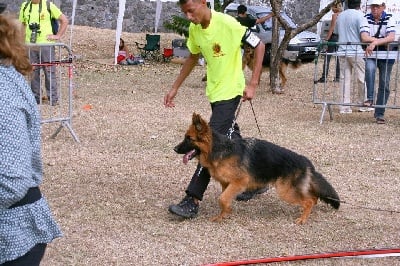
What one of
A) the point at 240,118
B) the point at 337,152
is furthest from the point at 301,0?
the point at 337,152

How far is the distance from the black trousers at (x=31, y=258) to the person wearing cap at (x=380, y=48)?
28.2 feet

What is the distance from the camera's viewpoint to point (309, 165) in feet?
19.2

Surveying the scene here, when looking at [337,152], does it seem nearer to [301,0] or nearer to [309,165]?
[309,165]

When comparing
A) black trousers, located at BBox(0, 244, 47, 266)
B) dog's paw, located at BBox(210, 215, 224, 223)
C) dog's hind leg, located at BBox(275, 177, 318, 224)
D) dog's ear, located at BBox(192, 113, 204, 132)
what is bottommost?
dog's paw, located at BBox(210, 215, 224, 223)

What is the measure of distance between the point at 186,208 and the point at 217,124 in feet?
2.53

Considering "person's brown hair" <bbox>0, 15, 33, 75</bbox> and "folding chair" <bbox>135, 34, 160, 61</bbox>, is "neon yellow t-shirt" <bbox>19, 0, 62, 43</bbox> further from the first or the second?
"folding chair" <bbox>135, 34, 160, 61</bbox>

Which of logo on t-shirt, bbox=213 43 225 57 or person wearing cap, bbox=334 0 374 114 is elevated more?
logo on t-shirt, bbox=213 43 225 57

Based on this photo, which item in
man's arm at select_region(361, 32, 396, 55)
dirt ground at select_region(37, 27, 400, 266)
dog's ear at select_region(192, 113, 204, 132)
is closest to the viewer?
dirt ground at select_region(37, 27, 400, 266)

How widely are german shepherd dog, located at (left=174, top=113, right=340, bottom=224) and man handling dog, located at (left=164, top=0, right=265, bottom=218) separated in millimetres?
229

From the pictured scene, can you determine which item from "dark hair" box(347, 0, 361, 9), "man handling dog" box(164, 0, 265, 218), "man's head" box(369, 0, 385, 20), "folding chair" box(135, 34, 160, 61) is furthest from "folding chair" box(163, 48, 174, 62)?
"man handling dog" box(164, 0, 265, 218)

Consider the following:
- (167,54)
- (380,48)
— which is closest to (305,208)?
(380,48)

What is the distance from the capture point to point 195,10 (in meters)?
5.41

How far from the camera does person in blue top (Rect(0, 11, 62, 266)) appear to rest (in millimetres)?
Result: 2309

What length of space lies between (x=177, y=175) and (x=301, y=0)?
2445 cm
